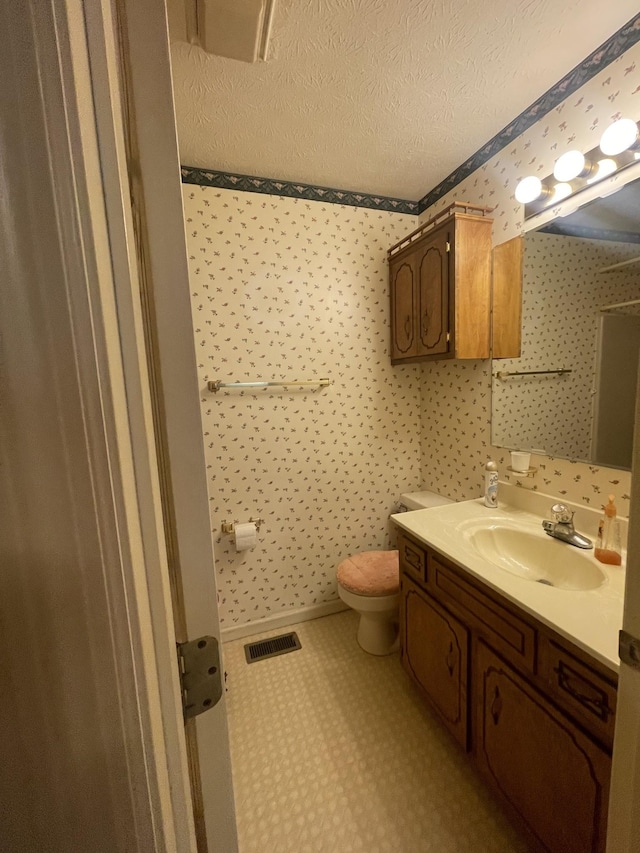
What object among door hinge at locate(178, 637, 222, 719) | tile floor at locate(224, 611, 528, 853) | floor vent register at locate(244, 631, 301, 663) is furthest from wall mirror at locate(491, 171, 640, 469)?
floor vent register at locate(244, 631, 301, 663)

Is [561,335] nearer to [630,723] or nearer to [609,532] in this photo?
[609,532]

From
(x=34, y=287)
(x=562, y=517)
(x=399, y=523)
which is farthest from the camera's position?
(x=399, y=523)

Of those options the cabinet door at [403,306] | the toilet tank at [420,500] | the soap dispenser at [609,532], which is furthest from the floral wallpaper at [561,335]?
the toilet tank at [420,500]

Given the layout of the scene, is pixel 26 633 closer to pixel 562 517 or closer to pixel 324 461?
pixel 562 517

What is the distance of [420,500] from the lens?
2.09 m

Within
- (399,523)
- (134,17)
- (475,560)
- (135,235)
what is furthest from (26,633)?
(399,523)

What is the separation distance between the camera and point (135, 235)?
38 cm

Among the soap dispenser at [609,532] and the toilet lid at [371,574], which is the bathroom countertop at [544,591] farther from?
the toilet lid at [371,574]

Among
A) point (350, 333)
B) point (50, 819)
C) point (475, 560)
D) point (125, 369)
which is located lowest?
point (475, 560)

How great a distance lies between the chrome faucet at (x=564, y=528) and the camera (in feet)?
3.90

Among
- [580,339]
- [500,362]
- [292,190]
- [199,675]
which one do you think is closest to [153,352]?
[199,675]

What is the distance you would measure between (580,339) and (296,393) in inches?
51.4

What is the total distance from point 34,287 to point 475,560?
126cm

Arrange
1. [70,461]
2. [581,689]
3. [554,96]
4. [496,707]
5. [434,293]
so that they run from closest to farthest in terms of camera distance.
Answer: [70,461]
[581,689]
[496,707]
[554,96]
[434,293]
